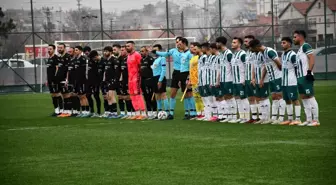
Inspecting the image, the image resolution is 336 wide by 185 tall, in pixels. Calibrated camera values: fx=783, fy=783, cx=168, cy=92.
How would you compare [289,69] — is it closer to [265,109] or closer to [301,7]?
[265,109]

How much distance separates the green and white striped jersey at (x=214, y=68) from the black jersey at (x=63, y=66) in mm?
5293

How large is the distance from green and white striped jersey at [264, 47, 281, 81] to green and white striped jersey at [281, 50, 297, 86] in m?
0.41

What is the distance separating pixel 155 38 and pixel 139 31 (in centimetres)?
96

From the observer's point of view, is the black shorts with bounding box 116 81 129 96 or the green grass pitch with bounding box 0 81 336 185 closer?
the green grass pitch with bounding box 0 81 336 185

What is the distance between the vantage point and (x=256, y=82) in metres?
17.8

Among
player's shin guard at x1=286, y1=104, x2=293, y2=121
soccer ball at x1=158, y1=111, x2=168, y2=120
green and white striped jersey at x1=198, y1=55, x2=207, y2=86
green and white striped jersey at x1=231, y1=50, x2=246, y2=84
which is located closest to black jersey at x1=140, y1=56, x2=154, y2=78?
soccer ball at x1=158, y1=111, x2=168, y2=120

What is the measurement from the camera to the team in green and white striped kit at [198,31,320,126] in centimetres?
1653

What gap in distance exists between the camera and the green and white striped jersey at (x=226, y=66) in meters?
18.8

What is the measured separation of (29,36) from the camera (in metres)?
42.2

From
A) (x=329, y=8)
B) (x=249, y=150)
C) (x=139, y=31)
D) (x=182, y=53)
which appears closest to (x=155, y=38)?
(x=139, y=31)

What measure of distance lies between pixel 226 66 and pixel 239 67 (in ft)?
1.95

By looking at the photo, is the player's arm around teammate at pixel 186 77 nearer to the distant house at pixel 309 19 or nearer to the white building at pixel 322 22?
the distant house at pixel 309 19

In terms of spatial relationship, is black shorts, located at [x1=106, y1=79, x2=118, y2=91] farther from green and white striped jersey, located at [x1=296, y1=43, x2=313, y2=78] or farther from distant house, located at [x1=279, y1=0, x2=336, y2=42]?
distant house, located at [x1=279, y1=0, x2=336, y2=42]

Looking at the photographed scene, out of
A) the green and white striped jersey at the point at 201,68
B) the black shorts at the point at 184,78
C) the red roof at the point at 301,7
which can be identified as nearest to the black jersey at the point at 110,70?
the black shorts at the point at 184,78
